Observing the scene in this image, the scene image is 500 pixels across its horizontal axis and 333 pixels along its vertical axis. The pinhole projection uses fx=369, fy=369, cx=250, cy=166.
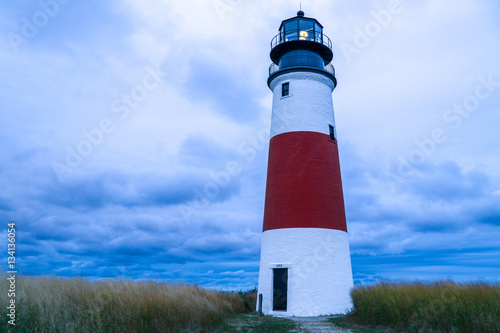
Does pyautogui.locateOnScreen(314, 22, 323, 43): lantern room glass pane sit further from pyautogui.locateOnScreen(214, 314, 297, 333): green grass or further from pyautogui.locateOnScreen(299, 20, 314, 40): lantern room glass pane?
pyautogui.locateOnScreen(214, 314, 297, 333): green grass

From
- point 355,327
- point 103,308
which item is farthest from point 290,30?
point 103,308

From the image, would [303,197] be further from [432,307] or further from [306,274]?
[432,307]

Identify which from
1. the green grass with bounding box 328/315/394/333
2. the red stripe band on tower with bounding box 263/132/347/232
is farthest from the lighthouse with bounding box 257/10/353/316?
the green grass with bounding box 328/315/394/333

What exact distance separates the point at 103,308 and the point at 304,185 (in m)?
9.98

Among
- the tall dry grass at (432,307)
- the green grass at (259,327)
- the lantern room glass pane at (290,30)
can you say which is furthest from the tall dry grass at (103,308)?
the lantern room glass pane at (290,30)

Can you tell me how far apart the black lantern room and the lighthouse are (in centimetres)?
5

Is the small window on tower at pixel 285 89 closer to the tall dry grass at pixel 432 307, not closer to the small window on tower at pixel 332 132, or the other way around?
the small window on tower at pixel 332 132

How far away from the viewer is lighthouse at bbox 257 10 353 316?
15914 millimetres

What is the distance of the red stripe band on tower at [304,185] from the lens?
16.3m

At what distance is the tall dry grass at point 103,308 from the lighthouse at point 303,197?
4.85 m

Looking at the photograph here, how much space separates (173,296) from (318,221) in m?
7.56

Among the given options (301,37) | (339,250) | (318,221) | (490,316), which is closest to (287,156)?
(318,221)

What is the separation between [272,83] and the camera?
19.3m

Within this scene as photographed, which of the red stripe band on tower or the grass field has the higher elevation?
the red stripe band on tower
